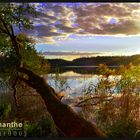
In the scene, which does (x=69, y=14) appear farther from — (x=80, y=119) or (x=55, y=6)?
(x=80, y=119)

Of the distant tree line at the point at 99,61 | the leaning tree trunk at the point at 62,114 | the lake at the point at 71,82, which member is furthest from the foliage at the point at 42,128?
the distant tree line at the point at 99,61

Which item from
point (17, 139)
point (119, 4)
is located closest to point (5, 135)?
point (17, 139)

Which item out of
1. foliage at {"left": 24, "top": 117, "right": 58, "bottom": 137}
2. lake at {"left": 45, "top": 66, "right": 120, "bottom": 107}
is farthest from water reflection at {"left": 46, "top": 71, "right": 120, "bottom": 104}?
foliage at {"left": 24, "top": 117, "right": 58, "bottom": 137}

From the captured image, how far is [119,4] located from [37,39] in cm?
83

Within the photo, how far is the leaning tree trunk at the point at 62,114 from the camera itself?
667 centimetres

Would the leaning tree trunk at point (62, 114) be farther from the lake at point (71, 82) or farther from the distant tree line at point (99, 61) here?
the distant tree line at point (99, 61)

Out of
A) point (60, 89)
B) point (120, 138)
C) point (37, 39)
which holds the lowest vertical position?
point (120, 138)

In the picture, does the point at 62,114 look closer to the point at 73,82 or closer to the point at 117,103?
the point at 73,82

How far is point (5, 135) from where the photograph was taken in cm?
663

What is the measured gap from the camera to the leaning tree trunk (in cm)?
667

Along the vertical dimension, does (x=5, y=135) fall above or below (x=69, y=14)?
below

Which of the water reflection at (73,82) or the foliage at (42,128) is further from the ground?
the water reflection at (73,82)

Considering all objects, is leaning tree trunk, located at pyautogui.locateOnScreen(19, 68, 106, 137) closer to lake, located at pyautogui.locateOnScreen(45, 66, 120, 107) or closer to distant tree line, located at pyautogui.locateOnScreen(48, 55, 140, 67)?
lake, located at pyautogui.locateOnScreen(45, 66, 120, 107)

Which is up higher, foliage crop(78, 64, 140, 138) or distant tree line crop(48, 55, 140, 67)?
distant tree line crop(48, 55, 140, 67)
